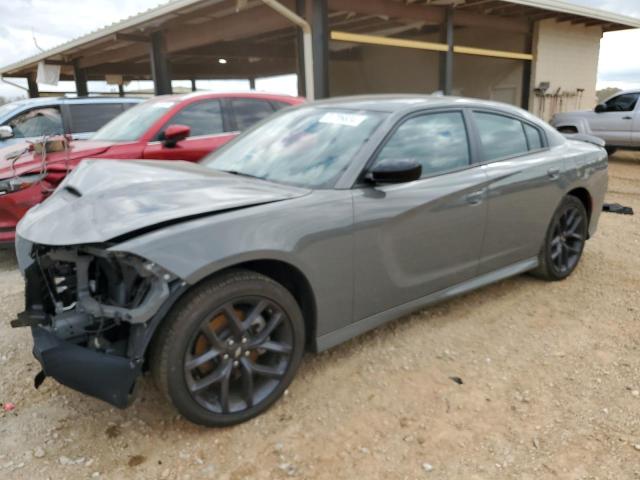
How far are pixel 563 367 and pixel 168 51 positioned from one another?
496 inches

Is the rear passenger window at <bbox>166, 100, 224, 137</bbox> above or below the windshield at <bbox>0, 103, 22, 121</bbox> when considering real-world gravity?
below

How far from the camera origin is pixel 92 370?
84.1 inches

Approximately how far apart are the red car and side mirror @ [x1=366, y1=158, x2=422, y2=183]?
305 cm

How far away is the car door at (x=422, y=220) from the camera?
2.83 m

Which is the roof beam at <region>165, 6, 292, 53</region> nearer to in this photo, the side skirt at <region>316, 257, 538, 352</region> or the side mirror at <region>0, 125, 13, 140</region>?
the side mirror at <region>0, 125, 13, 140</region>

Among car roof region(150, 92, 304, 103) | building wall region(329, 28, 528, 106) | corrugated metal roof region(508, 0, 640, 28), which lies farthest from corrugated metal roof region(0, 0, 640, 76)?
car roof region(150, 92, 304, 103)

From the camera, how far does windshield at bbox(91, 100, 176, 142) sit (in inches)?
221

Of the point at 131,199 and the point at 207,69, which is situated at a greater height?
the point at 207,69

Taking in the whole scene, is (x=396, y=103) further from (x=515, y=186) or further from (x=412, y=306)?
(x=412, y=306)

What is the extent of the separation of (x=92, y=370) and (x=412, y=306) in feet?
6.12

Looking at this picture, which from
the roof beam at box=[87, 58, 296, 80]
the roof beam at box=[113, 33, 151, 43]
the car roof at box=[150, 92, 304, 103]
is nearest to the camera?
the car roof at box=[150, 92, 304, 103]

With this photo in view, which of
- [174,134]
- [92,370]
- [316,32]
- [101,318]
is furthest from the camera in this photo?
[316,32]

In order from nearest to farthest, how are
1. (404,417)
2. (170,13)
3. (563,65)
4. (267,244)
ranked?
(267,244) → (404,417) → (170,13) → (563,65)

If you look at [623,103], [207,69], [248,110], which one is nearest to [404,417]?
[248,110]
